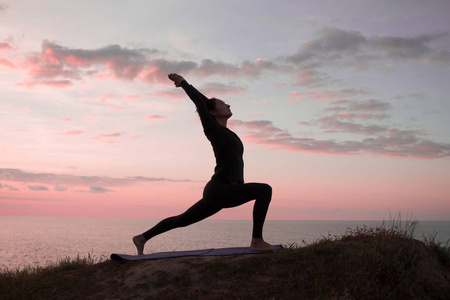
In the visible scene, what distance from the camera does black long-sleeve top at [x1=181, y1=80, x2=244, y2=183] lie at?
21.4 feet

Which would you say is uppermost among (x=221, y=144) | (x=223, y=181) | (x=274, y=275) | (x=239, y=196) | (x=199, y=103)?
(x=199, y=103)

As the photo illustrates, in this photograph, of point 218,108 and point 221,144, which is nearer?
point 221,144

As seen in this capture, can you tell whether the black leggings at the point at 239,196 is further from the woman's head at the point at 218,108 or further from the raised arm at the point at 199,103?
the woman's head at the point at 218,108

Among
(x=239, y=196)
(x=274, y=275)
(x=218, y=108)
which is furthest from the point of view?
(x=218, y=108)

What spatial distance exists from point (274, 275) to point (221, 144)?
7.64 ft

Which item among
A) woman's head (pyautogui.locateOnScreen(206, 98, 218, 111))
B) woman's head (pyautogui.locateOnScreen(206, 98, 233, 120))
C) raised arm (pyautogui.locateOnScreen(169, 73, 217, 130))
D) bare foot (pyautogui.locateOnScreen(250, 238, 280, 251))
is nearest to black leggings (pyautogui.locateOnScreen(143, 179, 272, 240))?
bare foot (pyautogui.locateOnScreen(250, 238, 280, 251))

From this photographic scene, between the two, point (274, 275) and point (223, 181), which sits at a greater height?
point (223, 181)

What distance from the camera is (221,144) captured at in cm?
657

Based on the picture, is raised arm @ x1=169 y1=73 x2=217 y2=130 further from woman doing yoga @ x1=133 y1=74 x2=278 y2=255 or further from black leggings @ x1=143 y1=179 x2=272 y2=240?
black leggings @ x1=143 y1=179 x2=272 y2=240

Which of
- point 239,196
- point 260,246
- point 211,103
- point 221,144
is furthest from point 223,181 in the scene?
point 211,103

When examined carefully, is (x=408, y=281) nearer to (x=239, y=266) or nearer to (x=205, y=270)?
(x=239, y=266)

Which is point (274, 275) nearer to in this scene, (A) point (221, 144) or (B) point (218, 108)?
(A) point (221, 144)

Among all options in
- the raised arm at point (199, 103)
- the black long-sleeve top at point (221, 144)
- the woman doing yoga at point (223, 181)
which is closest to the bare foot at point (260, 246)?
the woman doing yoga at point (223, 181)

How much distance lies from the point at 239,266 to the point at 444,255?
11.8ft
